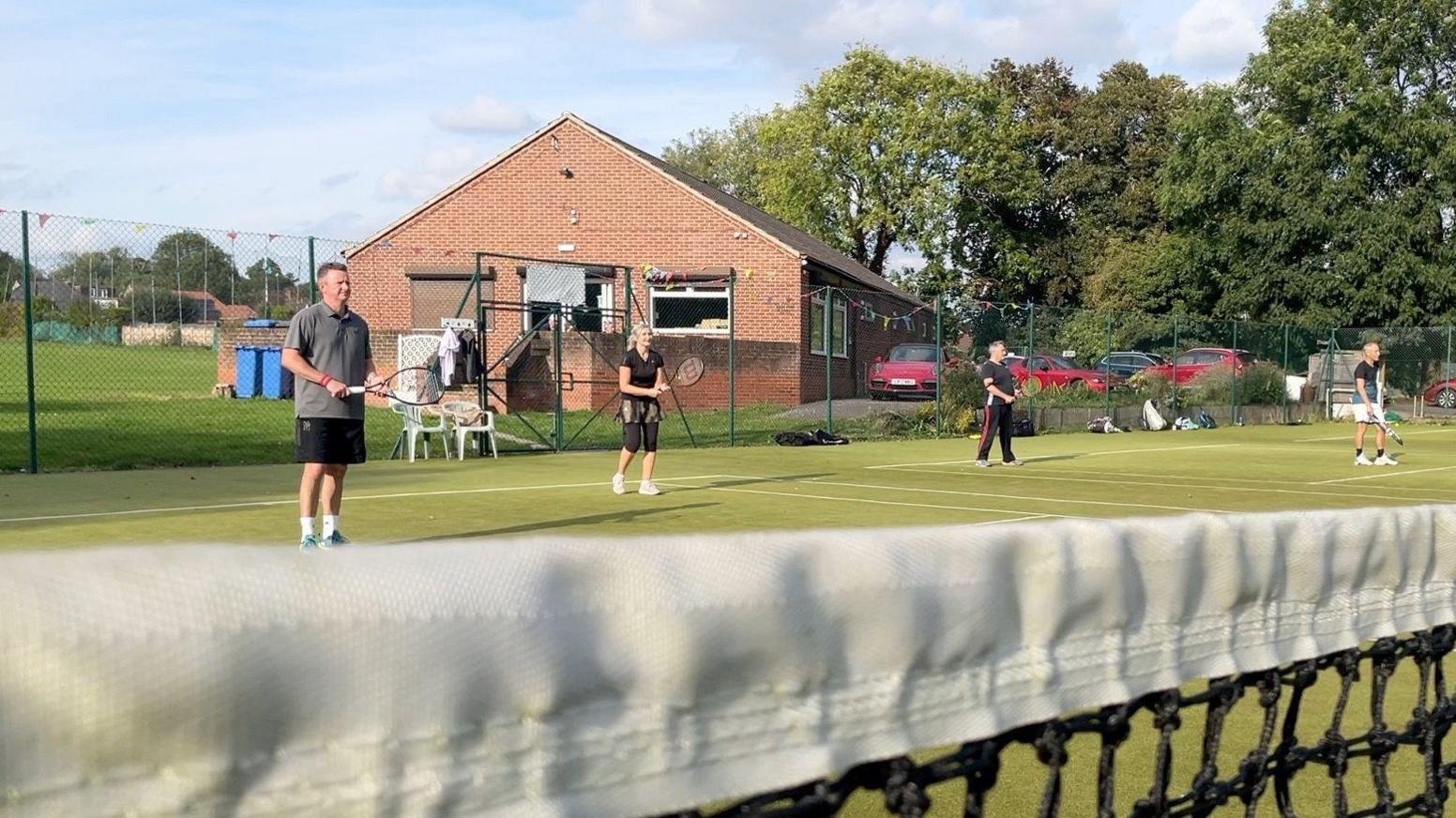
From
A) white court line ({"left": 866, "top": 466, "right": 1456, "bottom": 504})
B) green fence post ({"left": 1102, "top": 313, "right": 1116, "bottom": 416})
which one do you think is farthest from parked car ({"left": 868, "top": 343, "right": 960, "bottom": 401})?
white court line ({"left": 866, "top": 466, "right": 1456, "bottom": 504})

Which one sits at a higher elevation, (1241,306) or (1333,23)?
(1333,23)

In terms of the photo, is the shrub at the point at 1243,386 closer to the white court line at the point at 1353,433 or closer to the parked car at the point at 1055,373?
the white court line at the point at 1353,433

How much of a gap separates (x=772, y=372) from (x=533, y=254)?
26.4 feet

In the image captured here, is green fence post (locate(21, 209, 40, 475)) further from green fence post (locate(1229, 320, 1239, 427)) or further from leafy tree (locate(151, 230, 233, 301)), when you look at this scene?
green fence post (locate(1229, 320, 1239, 427))

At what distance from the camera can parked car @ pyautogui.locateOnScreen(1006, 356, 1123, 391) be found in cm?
3067

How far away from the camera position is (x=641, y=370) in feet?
45.6

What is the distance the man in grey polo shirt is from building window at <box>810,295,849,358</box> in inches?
952

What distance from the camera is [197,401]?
23.8 metres

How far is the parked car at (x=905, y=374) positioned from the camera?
3147 centimetres

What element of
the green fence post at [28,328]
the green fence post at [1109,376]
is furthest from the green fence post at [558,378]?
the green fence post at [1109,376]

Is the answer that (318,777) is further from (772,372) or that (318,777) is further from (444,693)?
(772,372)

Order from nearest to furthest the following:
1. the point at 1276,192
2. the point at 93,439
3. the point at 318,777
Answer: the point at 318,777
the point at 93,439
the point at 1276,192

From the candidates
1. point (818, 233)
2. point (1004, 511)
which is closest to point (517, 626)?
point (1004, 511)

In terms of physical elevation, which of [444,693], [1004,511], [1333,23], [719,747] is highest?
[1333,23]
